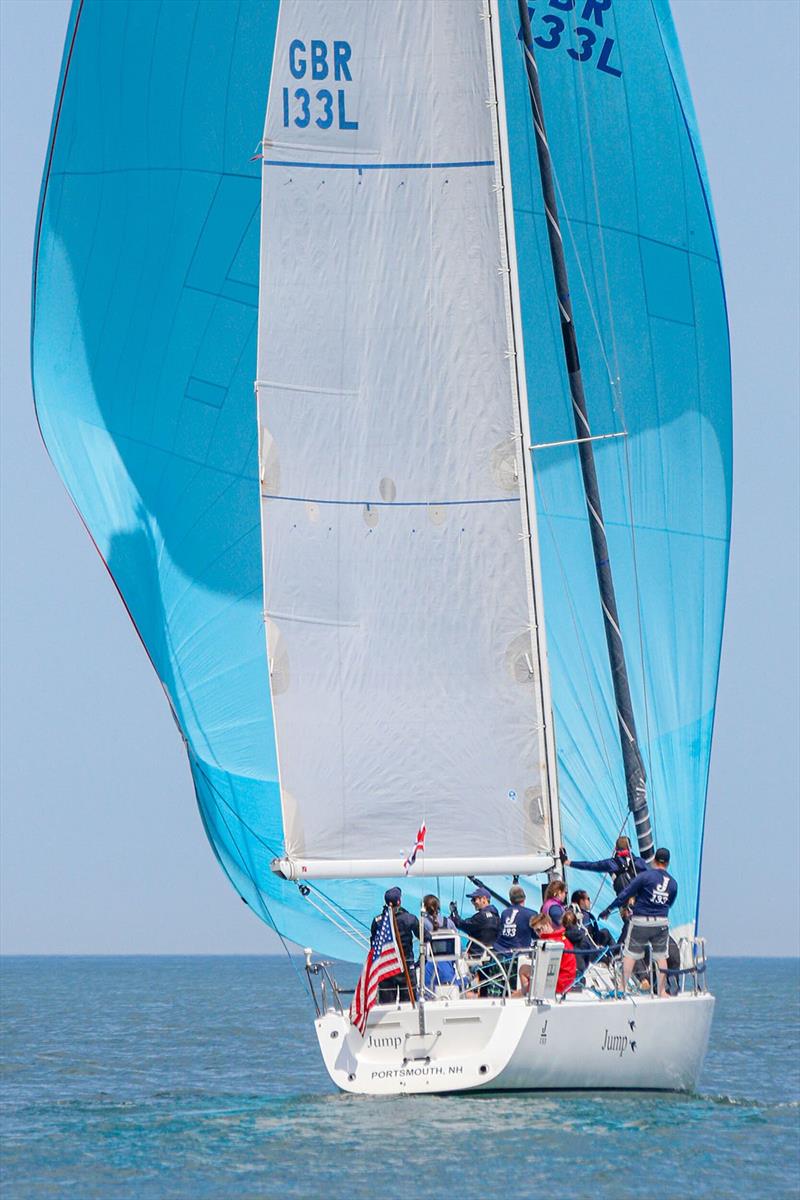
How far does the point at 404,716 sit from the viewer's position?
50.3ft

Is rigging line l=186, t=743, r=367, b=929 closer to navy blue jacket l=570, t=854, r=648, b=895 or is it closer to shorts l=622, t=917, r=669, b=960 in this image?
navy blue jacket l=570, t=854, r=648, b=895

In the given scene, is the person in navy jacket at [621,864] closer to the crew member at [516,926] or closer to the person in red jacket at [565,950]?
the crew member at [516,926]

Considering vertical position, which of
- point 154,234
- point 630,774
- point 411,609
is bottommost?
point 630,774

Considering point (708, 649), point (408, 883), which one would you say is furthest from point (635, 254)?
point (408, 883)

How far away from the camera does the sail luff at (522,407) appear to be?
15.2m

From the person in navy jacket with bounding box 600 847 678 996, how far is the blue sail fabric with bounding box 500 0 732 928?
477 centimetres

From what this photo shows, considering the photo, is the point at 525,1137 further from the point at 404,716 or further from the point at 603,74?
the point at 603,74

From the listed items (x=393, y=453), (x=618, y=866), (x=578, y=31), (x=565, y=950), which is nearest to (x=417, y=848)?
(x=565, y=950)

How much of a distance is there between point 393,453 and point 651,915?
3.96 metres

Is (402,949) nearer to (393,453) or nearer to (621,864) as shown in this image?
(621,864)

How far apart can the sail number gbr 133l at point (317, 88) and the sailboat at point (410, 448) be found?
2cm

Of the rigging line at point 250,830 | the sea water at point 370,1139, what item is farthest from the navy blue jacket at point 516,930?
the rigging line at point 250,830

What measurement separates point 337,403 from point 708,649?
5.41 meters

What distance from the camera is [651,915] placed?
48.6 ft
